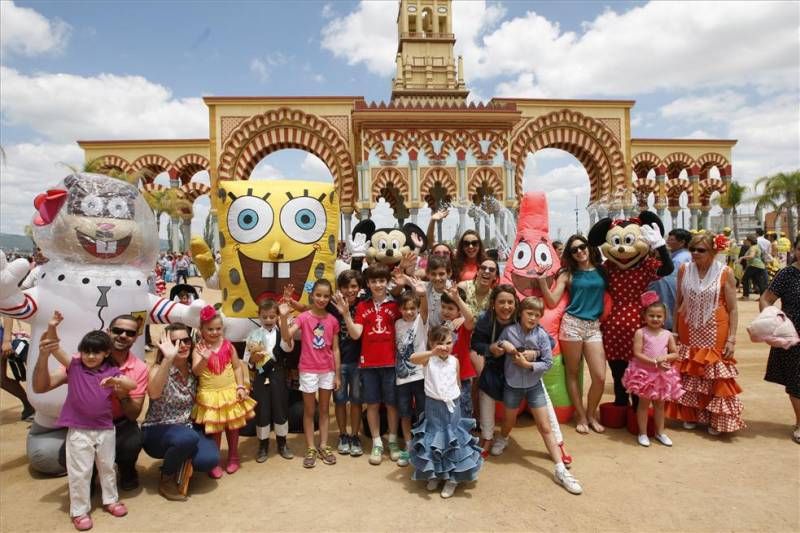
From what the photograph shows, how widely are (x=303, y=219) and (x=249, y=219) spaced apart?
1.43ft

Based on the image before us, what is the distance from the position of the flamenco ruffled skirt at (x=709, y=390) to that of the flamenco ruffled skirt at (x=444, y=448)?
1.96m

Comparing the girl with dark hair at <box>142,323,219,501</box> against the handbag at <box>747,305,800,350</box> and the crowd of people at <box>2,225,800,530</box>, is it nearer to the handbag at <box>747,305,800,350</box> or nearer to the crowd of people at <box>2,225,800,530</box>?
the crowd of people at <box>2,225,800,530</box>

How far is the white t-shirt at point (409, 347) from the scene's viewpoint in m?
3.36

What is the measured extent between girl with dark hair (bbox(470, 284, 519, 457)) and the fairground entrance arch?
12024mm

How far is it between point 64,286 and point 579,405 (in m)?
3.77

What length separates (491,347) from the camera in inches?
127

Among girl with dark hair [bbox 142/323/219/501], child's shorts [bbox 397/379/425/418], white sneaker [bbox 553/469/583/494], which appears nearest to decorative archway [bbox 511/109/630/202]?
child's shorts [bbox 397/379/425/418]

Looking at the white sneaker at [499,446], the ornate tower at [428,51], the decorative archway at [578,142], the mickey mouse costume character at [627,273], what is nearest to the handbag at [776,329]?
the mickey mouse costume character at [627,273]

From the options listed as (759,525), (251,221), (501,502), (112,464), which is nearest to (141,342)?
(112,464)

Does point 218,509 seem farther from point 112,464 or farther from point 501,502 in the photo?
point 501,502

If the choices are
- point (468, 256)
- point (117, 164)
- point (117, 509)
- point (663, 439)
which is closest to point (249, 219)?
point (468, 256)

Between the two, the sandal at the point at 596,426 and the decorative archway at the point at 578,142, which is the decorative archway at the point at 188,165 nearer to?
the decorative archway at the point at 578,142

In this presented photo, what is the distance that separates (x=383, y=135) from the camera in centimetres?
1529

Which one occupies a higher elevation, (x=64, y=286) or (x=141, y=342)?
(x=64, y=286)
